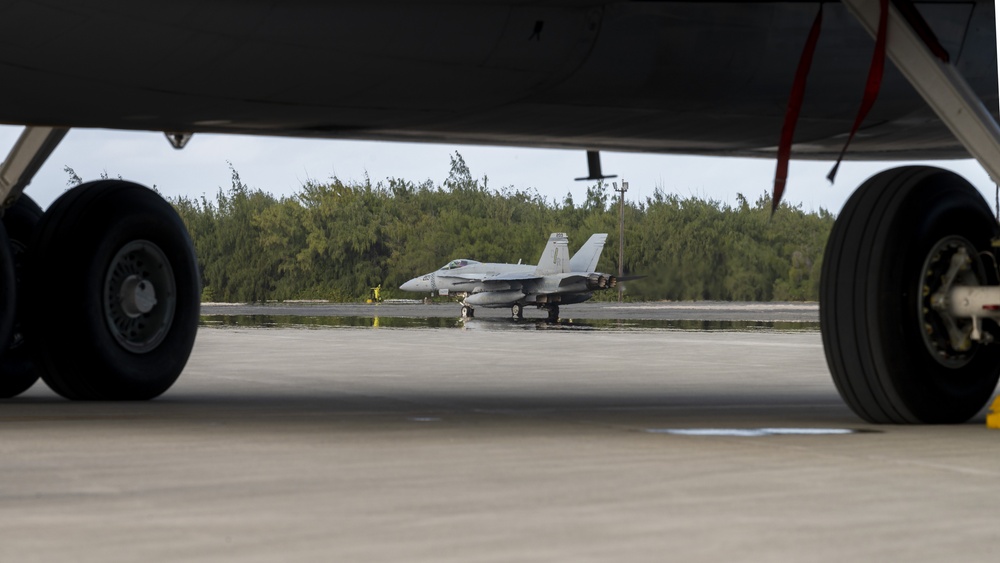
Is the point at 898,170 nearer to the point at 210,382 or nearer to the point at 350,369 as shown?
the point at 210,382

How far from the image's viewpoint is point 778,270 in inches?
1821

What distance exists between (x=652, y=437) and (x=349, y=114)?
249 centimetres

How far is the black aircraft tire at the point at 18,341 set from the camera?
30.6ft

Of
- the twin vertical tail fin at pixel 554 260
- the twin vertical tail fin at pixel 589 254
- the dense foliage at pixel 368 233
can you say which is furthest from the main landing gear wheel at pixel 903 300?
the dense foliage at pixel 368 233

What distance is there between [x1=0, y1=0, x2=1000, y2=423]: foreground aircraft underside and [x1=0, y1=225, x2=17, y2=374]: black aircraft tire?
12mm

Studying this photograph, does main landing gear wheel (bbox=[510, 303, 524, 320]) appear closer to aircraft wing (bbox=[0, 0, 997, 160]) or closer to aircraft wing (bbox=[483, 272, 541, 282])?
aircraft wing (bbox=[483, 272, 541, 282])

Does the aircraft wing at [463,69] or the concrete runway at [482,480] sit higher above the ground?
the aircraft wing at [463,69]

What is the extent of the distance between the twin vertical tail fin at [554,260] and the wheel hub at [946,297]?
3846cm

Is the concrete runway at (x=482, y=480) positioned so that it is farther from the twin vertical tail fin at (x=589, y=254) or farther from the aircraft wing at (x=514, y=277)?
the twin vertical tail fin at (x=589, y=254)

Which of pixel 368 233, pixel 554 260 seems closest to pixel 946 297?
pixel 554 260

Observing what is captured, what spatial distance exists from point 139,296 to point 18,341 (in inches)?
44.4

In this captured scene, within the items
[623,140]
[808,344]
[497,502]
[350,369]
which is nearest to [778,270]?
[808,344]

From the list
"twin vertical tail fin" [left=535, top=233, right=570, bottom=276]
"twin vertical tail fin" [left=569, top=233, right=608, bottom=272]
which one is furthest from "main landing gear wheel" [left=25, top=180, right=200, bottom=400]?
"twin vertical tail fin" [left=569, top=233, right=608, bottom=272]

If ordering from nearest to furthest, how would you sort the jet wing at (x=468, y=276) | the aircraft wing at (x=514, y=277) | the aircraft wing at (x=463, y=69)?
the aircraft wing at (x=463, y=69) < the aircraft wing at (x=514, y=277) < the jet wing at (x=468, y=276)
